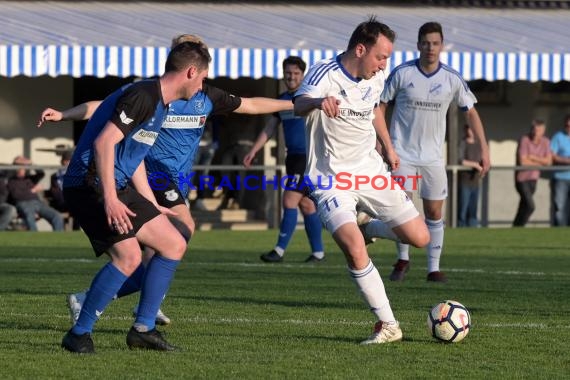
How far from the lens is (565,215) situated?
25312 millimetres

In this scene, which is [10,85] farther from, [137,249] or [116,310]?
[137,249]

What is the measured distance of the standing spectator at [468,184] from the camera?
2486 centimetres

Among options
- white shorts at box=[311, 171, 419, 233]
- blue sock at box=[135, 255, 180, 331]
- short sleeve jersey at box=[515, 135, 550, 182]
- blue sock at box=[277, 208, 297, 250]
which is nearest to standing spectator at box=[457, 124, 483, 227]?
short sleeve jersey at box=[515, 135, 550, 182]

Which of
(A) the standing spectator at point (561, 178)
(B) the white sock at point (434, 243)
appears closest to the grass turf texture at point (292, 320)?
(B) the white sock at point (434, 243)

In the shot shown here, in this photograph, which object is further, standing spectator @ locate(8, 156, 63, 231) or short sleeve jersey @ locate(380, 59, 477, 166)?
standing spectator @ locate(8, 156, 63, 231)

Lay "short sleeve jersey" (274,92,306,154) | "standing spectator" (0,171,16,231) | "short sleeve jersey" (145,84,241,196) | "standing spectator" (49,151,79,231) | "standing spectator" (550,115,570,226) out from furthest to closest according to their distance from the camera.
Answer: "standing spectator" (550,115,570,226), "standing spectator" (49,151,79,231), "standing spectator" (0,171,16,231), "short sleeve jersey" (274,92,306,154), "short sleeve jersey" (145,84,241,196)

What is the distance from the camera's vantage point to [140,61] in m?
22.5

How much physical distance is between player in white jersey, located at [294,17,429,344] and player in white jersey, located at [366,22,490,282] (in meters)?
3.63

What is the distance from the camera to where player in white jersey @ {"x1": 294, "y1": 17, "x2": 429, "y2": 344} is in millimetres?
9023

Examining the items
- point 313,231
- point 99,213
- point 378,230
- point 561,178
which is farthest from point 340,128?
point 561,178

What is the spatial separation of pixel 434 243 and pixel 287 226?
11.6 ft

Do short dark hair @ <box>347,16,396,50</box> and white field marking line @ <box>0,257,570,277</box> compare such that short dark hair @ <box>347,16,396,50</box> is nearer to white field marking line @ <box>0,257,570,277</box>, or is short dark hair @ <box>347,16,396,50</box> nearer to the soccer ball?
the soccer ball

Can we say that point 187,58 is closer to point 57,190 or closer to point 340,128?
point 340,128

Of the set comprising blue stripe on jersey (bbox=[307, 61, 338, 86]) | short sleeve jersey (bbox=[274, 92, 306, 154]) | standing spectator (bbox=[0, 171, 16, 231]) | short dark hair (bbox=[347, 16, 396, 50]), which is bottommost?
standing spectator (bbox=[0, 171, 16, 231])
